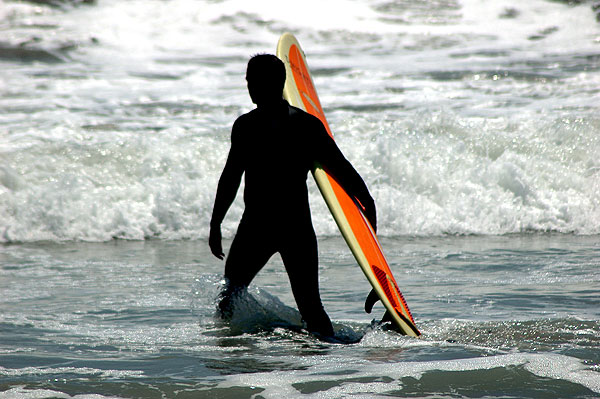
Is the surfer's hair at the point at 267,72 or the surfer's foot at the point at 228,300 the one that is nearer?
the surfer's hair at the point at 267,72

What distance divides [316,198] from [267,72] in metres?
5.31

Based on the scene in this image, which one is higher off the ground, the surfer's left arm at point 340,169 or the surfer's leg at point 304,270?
the surfer's left arm at point 340,169

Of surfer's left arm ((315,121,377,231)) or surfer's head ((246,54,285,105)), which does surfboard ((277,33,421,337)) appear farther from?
surfer's head ((246,54,285,105))

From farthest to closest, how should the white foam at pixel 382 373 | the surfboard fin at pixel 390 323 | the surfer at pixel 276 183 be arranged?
the surfboard fin at pixel 390 323, the surfer at pixel 276 183, the white foam at pixel 382 373

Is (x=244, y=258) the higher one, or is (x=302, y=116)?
(x=302, y=116)

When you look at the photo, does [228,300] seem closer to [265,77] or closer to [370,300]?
[370,300]

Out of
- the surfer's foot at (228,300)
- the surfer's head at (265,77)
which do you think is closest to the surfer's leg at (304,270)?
the surfer's foot at (228,300)

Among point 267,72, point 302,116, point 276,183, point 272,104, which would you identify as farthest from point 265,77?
point 276,183

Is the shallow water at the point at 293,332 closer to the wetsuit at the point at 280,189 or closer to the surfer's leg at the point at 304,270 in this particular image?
the surfer's leg at the point at 304,270

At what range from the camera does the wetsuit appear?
3227 mm

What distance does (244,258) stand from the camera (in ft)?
11.1

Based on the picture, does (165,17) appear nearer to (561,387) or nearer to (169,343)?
(169,343)

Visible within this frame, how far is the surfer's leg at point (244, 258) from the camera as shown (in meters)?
3.36

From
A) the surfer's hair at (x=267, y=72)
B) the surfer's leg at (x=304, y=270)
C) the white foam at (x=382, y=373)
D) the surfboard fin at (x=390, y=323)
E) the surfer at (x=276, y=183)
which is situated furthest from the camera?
the surfboard fin at (x=390, y=323)
